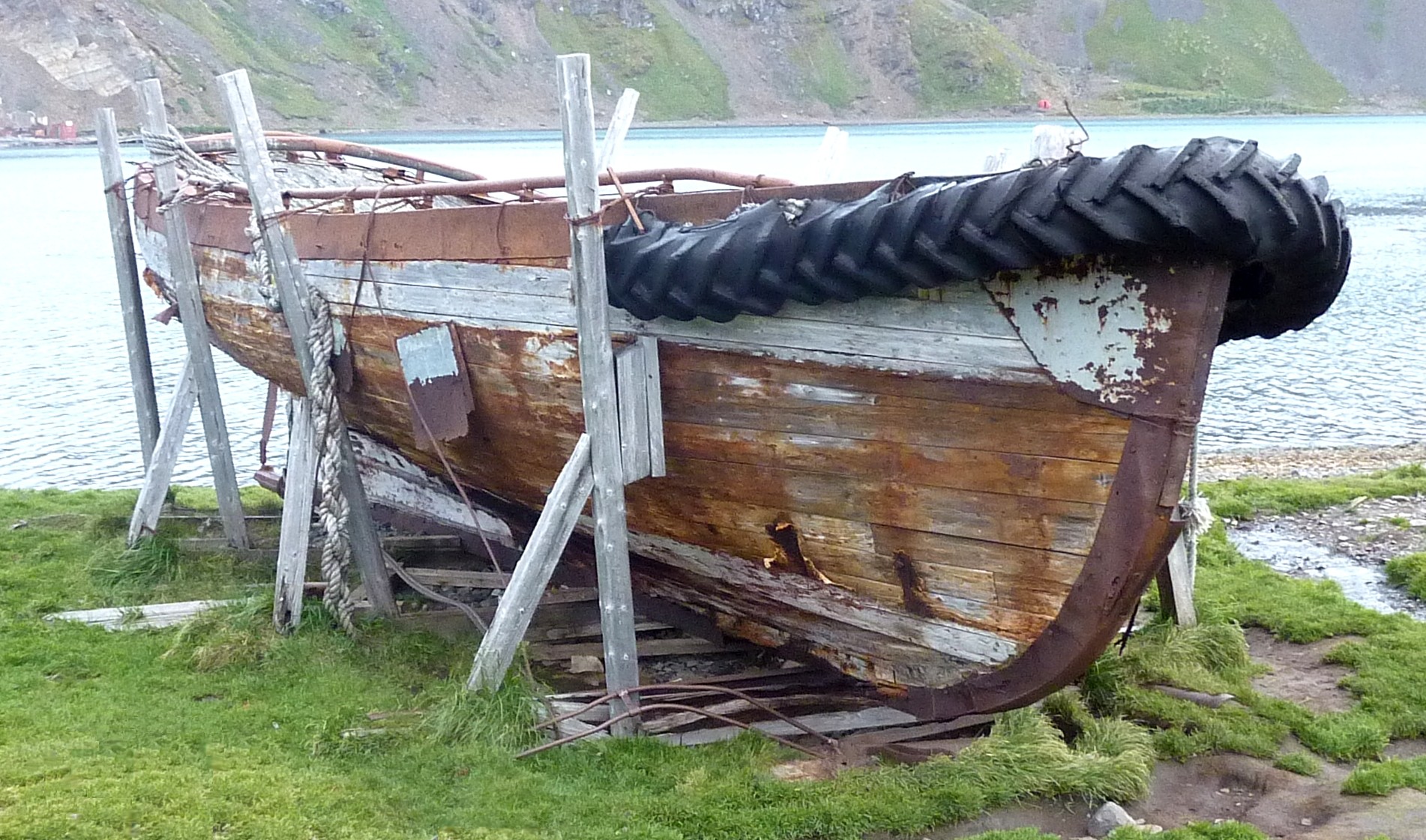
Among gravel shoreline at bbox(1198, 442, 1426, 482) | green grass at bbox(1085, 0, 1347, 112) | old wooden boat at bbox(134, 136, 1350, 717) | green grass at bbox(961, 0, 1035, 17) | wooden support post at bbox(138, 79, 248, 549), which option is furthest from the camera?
green grass at bbox(961, 0, 1035, 17)

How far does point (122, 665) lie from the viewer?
5.62 metres

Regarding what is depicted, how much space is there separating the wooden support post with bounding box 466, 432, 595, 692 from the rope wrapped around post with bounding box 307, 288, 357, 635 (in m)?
1.38

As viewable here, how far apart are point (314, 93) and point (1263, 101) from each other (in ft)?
273

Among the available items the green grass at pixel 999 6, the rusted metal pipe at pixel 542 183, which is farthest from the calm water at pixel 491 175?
the green grass at pixel 999 6

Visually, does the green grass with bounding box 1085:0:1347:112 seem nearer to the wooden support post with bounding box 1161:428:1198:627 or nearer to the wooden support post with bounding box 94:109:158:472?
the wooden support post with bounding box 1161:428:1198:627

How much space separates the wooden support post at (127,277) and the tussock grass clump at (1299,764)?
23.3 feet

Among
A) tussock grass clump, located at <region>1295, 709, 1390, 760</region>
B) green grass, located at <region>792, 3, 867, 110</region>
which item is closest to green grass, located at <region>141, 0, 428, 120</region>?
green grass, located at <region>792, 3, 867, 110</region>

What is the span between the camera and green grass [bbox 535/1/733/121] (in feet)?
333

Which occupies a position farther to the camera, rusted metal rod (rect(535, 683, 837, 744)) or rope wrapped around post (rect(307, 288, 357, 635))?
rope wrapped around post (rect(307, 288, 357, 635))

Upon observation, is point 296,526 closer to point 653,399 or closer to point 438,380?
point 438,380

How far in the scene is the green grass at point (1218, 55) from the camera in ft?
361

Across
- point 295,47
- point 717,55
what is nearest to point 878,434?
point 295,47

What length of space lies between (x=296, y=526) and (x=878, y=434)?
3422 millimetres

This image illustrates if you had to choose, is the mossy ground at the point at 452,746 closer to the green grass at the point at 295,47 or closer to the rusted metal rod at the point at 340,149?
the rusted metal rod at the point at 340,149
